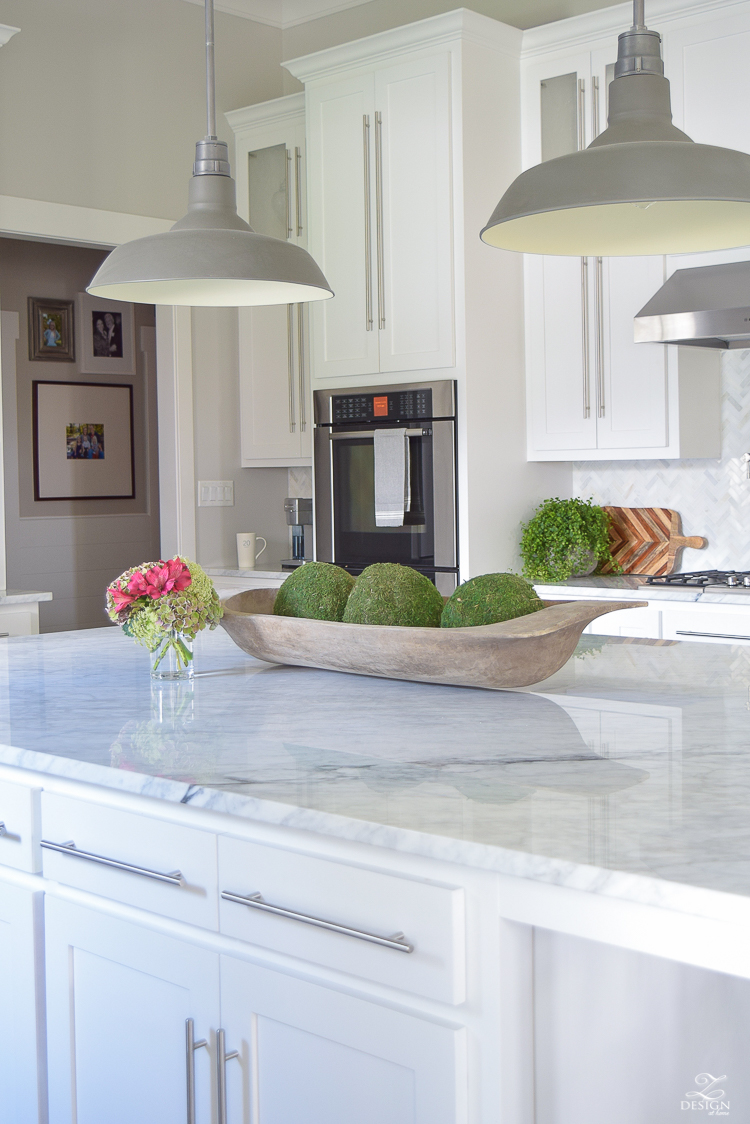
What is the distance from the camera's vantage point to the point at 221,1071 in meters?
1.34

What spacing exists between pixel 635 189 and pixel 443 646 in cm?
70

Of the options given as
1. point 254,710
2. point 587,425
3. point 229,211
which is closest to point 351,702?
point 254,710

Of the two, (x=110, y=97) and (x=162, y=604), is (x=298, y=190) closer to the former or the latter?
(x=110, y=97)

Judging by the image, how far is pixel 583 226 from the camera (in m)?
1.87

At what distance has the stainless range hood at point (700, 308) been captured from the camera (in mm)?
3330

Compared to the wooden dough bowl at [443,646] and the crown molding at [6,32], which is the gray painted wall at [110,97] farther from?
the wooden dough bowl at [443,646]

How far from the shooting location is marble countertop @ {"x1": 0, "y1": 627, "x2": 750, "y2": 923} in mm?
1034

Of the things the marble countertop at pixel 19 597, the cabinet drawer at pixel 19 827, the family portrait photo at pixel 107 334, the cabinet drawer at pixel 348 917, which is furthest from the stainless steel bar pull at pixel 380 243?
the cabinet drawer at pixel 348 917

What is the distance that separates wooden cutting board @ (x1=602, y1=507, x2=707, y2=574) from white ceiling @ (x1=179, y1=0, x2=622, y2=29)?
1.79 m

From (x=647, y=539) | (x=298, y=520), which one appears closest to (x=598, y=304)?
(x=647, y=539)

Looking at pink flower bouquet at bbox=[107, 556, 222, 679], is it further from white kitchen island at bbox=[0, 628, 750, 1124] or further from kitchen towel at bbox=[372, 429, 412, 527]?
kitchen towel at bbox=[372, 429, 412, 527]

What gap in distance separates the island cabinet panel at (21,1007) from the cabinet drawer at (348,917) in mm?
400

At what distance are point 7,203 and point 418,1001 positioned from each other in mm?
3639

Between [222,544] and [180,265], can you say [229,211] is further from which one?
[222,544]
